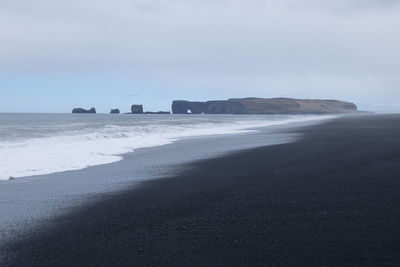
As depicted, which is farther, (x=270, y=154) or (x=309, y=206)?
(x=270, y=154)

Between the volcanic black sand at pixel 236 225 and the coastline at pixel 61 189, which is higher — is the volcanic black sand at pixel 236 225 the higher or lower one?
the higher one

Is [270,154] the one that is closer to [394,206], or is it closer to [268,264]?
[394,206]

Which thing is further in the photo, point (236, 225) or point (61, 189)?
point (61, 189)

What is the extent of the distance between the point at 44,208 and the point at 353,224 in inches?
211

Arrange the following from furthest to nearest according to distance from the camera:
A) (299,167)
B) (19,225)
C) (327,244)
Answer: (299,167)
(19,225)
(327,244)

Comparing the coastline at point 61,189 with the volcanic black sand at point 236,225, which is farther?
the coastline at point 61,189

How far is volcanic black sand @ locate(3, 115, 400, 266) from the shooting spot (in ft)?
19.0

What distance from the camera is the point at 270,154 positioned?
18156 mm

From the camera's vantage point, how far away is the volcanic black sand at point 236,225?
19.0 feet

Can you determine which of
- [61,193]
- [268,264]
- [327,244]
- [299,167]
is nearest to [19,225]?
[61,193]

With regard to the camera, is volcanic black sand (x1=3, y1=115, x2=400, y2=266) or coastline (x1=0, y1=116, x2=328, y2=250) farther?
coastline (x1=0, y1=116, x2=328, y2=250)

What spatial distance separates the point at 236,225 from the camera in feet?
24.0

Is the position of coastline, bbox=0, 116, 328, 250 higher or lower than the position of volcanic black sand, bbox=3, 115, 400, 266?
lower

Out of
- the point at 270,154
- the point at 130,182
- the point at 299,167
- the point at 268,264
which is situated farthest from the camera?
the point at 270,154
